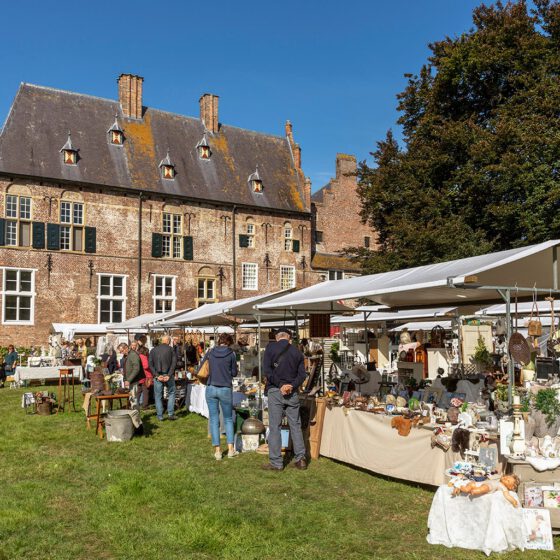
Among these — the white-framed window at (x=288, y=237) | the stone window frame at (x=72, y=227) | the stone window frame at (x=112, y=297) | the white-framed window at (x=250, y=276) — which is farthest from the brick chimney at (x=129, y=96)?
the white-framed window at (x=288, y=237)

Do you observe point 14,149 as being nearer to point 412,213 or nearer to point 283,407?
point 412,213

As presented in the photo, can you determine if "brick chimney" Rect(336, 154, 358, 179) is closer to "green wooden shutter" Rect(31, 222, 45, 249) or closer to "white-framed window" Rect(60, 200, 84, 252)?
"white-framed window" Rect(60, 200, 84, 252)

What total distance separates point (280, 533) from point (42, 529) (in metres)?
2.10

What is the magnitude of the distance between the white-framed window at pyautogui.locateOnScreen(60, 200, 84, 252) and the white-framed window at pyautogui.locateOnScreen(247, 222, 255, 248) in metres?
8.52

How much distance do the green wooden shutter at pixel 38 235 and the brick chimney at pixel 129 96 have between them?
25.8ft

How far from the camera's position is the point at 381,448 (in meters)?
7.05

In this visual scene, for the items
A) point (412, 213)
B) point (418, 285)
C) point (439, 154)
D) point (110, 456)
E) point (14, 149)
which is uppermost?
point (14, 149)

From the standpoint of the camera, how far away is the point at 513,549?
15.8 feet

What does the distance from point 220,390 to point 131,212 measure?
2230 centimetres

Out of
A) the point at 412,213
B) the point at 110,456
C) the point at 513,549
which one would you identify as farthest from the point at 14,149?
the point at 513,549

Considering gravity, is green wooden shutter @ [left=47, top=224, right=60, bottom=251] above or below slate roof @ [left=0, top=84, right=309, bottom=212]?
below

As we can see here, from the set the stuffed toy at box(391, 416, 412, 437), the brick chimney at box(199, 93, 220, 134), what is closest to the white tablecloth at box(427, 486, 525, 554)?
the stuffed toy at box(391, 416, 412, 437)

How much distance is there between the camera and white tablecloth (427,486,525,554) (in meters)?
4.82

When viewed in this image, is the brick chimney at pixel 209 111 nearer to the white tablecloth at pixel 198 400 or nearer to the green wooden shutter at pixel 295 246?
the green wooden shutter at pixel 295 246
